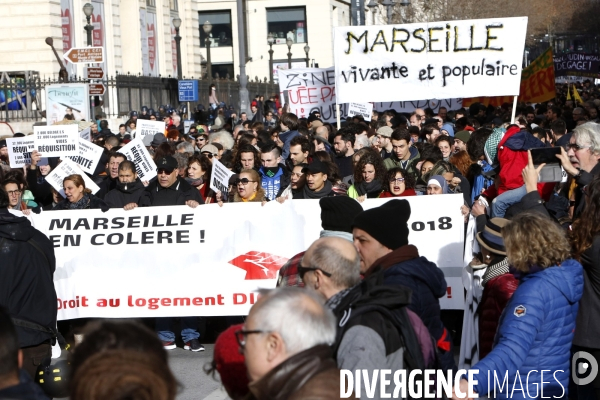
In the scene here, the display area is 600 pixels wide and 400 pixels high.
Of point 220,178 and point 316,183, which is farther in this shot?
point 220,178

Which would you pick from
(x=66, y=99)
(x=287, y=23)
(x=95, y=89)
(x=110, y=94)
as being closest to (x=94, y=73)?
(x=66, y=99)

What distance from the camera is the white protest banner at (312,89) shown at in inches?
720

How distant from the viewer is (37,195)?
1201 cm

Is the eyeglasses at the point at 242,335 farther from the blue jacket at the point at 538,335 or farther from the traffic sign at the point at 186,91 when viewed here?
the traffic sign at the point at 186,91

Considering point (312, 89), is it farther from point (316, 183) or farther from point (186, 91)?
point (186, 91)

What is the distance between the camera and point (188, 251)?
8.94m

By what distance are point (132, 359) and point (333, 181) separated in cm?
712

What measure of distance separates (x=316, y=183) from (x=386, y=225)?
15.7 feet

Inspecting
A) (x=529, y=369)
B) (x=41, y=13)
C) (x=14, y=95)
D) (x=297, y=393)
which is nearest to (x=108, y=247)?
(x=529, y=369)

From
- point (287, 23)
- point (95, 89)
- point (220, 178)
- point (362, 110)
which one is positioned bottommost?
point (220, 178)

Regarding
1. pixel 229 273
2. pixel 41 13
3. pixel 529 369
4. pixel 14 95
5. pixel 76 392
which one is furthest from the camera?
pixel 41 13

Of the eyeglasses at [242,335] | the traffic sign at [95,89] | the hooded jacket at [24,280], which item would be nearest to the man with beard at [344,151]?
the hooded jacket at [24,280]

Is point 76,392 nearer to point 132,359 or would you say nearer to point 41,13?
point 132,359

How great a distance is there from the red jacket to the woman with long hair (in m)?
0.36
